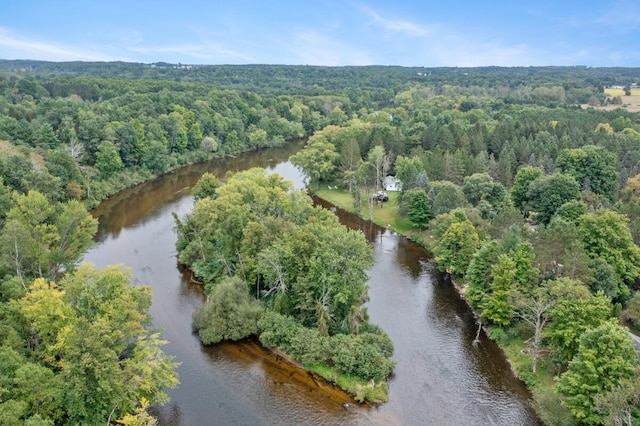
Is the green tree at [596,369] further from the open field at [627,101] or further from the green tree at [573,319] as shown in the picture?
the open field at [627,101]

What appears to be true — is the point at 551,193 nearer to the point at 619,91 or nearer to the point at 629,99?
the point at 629,99

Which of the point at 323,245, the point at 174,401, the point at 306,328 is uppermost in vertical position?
the point at 323,245

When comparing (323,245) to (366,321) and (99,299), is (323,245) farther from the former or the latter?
(99,299)

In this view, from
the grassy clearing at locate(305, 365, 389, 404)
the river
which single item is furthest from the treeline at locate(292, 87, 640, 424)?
the grassy clearing at locate(305, 365, 389, 404)

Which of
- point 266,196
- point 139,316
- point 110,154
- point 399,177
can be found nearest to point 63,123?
point 110,154

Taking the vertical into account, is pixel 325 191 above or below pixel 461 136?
below

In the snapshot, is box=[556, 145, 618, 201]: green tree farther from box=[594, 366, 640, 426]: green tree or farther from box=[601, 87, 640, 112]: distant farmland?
box=[601, 87, 640, 112]: distant farmland
